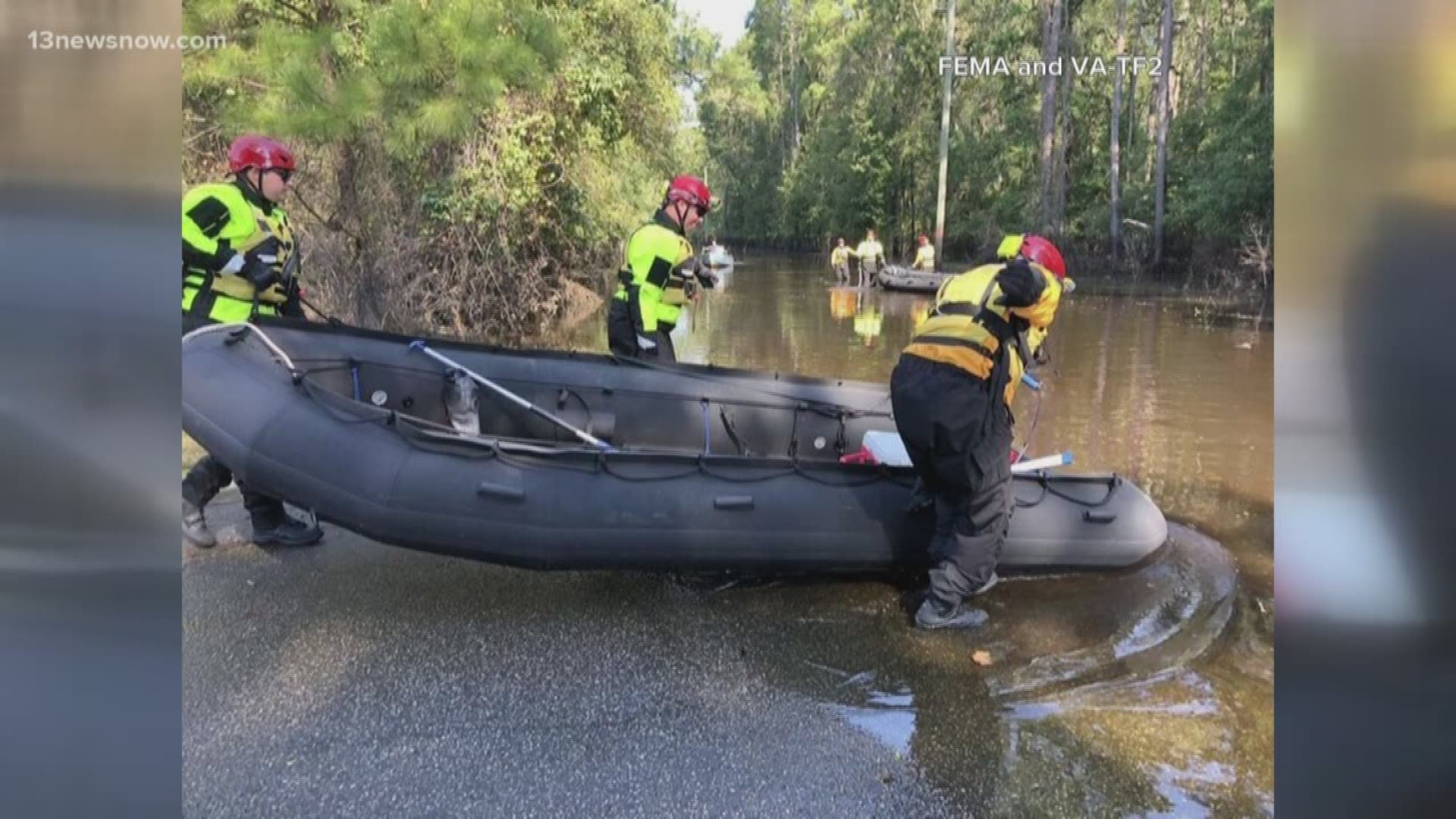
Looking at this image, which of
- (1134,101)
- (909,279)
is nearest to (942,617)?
(909,279)

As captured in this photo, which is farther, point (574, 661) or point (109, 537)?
point (574, 661)

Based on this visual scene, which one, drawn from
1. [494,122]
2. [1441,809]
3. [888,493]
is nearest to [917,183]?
[494,122]

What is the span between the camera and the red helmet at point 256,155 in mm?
4043

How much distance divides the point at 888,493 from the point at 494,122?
7.05 m

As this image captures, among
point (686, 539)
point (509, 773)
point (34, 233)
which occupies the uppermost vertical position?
point (34, 233)

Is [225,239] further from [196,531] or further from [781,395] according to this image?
[781,395]

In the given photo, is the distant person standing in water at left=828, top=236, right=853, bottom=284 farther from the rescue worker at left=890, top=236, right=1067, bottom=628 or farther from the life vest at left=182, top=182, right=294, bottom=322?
the rescue worker at left=890, top=236, right=1067, bottom=628

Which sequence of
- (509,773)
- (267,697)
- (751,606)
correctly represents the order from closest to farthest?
1. (509,773)
2. (267,697)
3. (751,606)

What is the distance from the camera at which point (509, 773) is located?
2.66 m

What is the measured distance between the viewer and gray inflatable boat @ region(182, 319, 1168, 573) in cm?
352

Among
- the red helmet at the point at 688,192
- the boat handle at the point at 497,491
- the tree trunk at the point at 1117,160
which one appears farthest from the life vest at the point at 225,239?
the tree trunk at the point at 1117,160

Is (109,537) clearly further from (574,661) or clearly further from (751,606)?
(751,606)

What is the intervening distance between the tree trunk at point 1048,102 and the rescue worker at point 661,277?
2231cm

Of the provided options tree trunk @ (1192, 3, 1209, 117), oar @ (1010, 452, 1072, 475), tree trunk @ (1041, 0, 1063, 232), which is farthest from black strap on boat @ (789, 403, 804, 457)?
tree trunk @ (1192, 3, 1209, 117)
